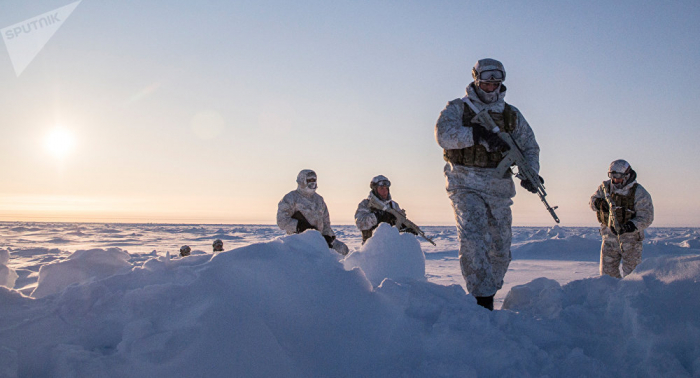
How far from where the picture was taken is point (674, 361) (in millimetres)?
1672

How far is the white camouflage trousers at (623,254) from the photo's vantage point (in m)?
5.56

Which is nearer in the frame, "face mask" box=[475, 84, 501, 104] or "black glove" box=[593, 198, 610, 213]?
"face mask" box=[475, 84, 501, 104]

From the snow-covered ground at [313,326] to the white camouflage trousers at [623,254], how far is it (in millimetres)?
3990

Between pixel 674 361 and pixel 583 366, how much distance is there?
0.34 meters

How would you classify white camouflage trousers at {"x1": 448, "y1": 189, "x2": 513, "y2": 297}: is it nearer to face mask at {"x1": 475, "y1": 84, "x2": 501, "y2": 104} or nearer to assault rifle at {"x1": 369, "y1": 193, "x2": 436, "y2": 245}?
face mask at {"x1": 475, "y1": 84, "x2": 501, "y2": 104}

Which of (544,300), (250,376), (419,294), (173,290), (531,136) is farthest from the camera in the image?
(531,136)

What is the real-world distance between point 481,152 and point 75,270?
270 cm

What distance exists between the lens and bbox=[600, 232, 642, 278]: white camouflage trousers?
219 inches

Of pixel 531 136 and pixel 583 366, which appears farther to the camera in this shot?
pixel 531 136

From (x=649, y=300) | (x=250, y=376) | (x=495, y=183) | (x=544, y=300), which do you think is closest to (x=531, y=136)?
(x=495, y=183)

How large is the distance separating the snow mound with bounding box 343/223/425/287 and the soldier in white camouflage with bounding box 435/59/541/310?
1.76 feet

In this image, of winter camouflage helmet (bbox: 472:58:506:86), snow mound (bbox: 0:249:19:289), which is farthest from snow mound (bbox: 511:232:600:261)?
snow mound (bbox: 0:249:19:289)

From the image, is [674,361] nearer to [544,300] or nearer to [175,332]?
[544,300]

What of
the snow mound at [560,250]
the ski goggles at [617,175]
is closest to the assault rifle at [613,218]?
the ski goggles at [617,175]
